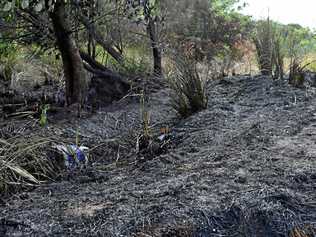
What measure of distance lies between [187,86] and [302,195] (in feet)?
8.46

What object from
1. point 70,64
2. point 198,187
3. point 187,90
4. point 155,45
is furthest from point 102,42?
point 198,187

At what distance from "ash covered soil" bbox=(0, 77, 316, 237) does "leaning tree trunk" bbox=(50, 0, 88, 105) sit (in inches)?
33.6

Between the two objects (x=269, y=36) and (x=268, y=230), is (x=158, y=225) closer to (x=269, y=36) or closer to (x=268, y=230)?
(x=268, y=230)

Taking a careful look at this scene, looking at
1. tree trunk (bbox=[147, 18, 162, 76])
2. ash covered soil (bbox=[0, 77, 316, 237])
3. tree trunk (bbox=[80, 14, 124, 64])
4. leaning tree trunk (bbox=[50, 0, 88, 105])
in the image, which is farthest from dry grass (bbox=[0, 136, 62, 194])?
tree trunk (bbox=[147, 18, 162, 76])

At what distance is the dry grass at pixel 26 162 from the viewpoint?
382 cm

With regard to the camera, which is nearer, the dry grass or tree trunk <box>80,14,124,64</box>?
the dry grass

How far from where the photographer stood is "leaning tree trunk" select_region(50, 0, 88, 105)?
5777mm

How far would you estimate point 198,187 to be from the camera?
3342mm

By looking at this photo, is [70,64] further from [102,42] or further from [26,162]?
[26,162]

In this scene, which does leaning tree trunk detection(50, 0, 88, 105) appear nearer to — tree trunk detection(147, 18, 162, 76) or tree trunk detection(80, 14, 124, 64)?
tree trunk detection(80, 14, 124, 64)

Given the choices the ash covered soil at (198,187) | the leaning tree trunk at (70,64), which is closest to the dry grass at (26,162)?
the ash covered soil at (198,187)

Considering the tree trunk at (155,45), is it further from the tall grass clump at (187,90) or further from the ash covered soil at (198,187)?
the ash covered soil at (198,187)

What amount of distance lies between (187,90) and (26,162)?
208 cm

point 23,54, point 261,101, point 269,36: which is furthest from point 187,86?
point 23,54
